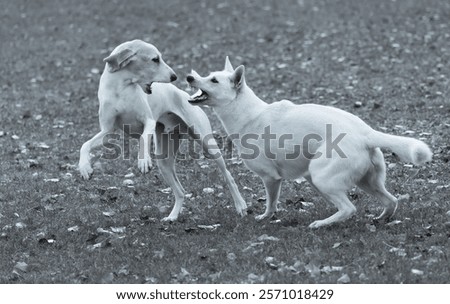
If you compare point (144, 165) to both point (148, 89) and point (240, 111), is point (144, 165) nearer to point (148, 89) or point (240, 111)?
point (148, 89)

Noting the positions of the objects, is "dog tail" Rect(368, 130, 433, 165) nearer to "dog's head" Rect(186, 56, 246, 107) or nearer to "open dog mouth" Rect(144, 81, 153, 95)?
"dog's head" Rect(186, 56, 246, 107)

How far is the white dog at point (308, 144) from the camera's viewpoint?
731 cm

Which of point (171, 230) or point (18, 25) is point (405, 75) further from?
point (18, 25)

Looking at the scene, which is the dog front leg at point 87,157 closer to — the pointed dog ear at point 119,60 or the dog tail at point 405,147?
the pointed dog ear at point 119,60

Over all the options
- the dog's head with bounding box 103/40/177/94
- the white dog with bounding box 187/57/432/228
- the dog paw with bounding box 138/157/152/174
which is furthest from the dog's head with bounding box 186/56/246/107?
the dog paw with bounding box 138/157/152/174

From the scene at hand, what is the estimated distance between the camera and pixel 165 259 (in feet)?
22.7

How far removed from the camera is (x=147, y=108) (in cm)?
844

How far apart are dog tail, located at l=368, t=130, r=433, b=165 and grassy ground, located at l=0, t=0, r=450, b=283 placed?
2.12 ft

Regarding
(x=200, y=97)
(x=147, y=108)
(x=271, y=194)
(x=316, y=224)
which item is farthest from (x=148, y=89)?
(x=316, y=224)

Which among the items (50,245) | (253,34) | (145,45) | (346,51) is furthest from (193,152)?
(253,34)

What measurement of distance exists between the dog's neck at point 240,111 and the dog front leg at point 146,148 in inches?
27.2

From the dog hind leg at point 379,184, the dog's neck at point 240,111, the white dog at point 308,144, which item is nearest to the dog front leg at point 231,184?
the white dog at point 308,144

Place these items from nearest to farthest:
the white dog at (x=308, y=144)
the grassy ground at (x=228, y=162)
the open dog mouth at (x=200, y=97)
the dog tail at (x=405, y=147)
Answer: the grassy ground at (x=228, y=162) < the dog tail at (x=405, y=147) < the white dog at (x=308, y=144) < the open dog mouth at (x=200, y=97)

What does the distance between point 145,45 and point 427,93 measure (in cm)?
674
